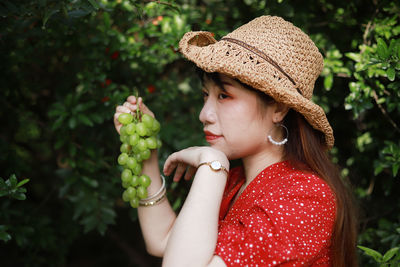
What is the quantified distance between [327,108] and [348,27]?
461mm

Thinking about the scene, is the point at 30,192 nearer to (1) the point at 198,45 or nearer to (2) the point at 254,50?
(1) the point at 198,45

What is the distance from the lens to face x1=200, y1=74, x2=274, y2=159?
4.79 ft

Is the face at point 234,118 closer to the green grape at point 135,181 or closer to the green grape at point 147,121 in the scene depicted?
the green grape at point 147,121

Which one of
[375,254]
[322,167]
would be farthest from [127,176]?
[375,254]

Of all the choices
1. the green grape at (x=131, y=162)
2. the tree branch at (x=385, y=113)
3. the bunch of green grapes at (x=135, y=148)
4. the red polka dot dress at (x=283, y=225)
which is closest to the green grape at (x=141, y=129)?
the bunch of green grapes at (x=135, y=148)

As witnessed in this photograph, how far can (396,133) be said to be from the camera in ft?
6.83

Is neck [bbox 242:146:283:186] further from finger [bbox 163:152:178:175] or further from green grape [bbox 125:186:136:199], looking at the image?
green grape [bbox 125:186:136:199]

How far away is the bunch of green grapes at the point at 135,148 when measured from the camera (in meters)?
1.43

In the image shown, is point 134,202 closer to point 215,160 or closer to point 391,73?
point 215,160

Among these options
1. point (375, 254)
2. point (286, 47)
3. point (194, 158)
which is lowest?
point (375, 254)

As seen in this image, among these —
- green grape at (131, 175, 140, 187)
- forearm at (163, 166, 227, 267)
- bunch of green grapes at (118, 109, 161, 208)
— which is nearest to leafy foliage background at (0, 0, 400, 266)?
bunch of green grapes at (118, 109, 161, 208)

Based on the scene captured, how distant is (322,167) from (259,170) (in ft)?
0.83

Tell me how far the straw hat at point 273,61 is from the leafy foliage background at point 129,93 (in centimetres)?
36

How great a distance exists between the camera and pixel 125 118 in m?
1.46
